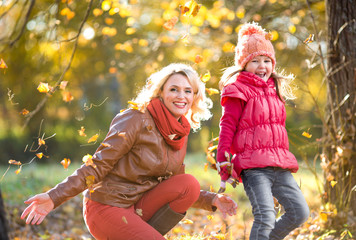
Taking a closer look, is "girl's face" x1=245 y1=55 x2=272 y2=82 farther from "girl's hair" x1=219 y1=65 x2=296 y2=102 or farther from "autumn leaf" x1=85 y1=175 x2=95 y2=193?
"autumn leaf" x1=85 y1=175 x2=95 y2=193

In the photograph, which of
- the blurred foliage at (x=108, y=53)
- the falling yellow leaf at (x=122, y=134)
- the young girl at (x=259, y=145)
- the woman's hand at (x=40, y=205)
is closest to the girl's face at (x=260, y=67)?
the young girl at (x=259, y=145)

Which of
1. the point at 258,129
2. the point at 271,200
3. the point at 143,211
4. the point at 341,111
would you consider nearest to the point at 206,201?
the point at 143,211

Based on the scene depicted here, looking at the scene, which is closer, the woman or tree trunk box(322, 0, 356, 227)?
the woman

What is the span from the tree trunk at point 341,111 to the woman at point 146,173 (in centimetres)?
146

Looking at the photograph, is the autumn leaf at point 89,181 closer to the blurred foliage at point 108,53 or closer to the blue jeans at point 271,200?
the blue jeans at point 271,200

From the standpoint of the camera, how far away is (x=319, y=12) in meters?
7.92

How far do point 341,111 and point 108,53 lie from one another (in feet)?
33.3

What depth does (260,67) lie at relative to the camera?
3.17 m

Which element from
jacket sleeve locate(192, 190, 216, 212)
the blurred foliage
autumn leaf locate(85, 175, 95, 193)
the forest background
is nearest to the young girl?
jacket sleeve locate(192, 190, 216, 212)

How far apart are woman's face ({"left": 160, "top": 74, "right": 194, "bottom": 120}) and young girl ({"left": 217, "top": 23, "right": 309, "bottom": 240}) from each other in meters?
0.29

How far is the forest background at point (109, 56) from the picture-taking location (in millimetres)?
6289

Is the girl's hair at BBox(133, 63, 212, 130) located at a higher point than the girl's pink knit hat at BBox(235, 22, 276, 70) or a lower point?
lower

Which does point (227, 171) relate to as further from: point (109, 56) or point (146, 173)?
point (109, 56)

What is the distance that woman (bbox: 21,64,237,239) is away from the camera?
2.98 metres
